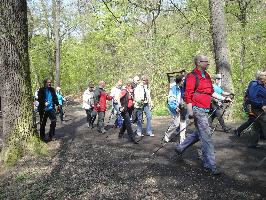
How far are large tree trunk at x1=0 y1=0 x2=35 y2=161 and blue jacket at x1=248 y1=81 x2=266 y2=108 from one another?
221 inches

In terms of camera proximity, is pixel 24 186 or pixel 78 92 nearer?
pixel 24 186

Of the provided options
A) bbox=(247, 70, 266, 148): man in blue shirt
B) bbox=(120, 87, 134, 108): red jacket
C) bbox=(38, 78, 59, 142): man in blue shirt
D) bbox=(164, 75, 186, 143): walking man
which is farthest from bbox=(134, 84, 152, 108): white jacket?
bbox=(247, 70, 266, 148): man in blue shirt

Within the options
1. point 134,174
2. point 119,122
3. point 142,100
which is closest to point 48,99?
point 142,100

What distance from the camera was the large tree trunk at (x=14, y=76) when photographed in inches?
391

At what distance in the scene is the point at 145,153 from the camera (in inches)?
406

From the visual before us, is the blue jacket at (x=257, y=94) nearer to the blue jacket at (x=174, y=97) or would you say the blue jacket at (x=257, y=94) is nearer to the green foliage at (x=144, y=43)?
the blue jacket at (x=174, y=97)

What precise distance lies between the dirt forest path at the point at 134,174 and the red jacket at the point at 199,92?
4.59ft

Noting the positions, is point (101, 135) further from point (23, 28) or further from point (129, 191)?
point (129, 191)

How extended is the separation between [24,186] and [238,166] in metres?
4.41

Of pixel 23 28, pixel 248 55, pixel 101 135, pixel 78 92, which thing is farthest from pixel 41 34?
pixel 23 28

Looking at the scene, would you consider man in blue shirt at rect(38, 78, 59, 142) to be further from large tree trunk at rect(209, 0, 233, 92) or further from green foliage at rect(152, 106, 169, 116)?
green foliage at rect(152, 106, 169, 116)

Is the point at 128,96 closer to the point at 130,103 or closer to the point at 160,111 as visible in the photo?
the point at 130,103

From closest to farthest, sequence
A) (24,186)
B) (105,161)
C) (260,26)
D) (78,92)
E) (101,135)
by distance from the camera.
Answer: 1. (24,186)
2. (105,161)
3. (101,135)
4. (260,26)
5. (78,92)

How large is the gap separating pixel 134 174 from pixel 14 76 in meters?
4.05
